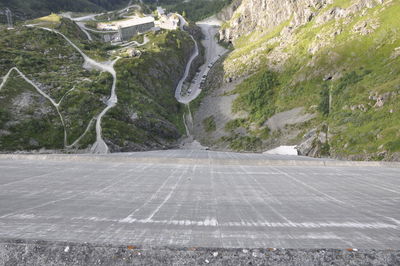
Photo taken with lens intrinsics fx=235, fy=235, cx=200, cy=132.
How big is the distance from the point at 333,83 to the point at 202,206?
58.0 meters

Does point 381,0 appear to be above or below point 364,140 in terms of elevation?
above

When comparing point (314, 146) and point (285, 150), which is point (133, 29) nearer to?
point (285, 150)

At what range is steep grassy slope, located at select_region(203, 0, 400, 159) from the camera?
37.6 meters

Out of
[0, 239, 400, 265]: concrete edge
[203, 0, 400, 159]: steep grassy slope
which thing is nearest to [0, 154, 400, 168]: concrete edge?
[203, 0, 400, 159]: steep grassy slope

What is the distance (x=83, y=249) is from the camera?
22.9ft

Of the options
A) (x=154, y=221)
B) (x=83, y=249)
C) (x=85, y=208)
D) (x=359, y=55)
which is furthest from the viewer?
(x=359, y=55)

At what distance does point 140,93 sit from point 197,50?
207ft

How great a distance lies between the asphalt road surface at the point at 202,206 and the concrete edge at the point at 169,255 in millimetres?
524

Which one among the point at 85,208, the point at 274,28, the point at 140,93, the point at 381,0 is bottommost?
the point at 85,208

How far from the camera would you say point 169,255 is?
22.6ft

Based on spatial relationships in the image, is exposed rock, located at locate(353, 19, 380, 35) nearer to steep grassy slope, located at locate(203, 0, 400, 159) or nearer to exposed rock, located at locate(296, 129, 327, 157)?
steep grassy slope, located at locate(203, 0, 400, 159)

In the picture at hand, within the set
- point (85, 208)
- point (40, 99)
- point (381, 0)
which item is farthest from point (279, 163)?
point (381, 0)

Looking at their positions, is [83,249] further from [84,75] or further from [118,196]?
[84,75]

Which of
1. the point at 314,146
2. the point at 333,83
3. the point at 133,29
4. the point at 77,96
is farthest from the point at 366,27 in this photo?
the point at 133,29
